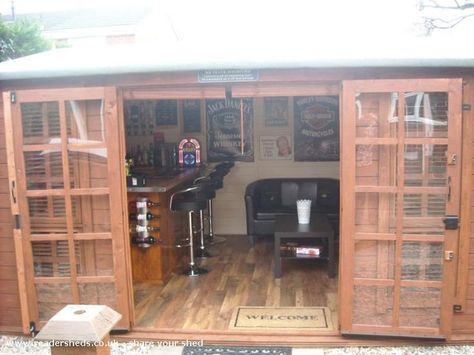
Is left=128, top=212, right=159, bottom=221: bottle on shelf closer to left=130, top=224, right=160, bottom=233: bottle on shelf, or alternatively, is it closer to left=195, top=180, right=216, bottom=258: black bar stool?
left=130, top=224, right=160, bottom=233: bottle on shelf

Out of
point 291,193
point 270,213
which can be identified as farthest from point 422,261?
point 291,193

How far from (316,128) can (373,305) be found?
3.82 meters

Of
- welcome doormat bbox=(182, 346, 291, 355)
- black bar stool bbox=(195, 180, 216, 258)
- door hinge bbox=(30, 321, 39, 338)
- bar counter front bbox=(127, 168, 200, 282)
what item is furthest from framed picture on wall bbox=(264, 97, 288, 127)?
door hinge bbox=(30, 321, 39, 338)

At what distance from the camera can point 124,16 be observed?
12.4m

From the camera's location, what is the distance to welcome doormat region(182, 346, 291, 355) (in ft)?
11.8

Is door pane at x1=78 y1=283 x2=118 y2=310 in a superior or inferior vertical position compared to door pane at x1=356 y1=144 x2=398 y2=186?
inferior

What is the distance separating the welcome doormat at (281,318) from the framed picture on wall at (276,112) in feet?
11.3

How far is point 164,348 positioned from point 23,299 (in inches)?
47.6

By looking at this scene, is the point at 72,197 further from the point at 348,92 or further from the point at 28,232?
the point at 348,92

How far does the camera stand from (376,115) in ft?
11.4

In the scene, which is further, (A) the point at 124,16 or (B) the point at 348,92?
(A) the point at 124,16

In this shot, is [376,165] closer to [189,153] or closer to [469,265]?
[469,265]

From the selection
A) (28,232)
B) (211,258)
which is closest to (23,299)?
(28,232)

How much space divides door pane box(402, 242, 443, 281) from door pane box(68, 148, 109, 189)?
2.36 meters
